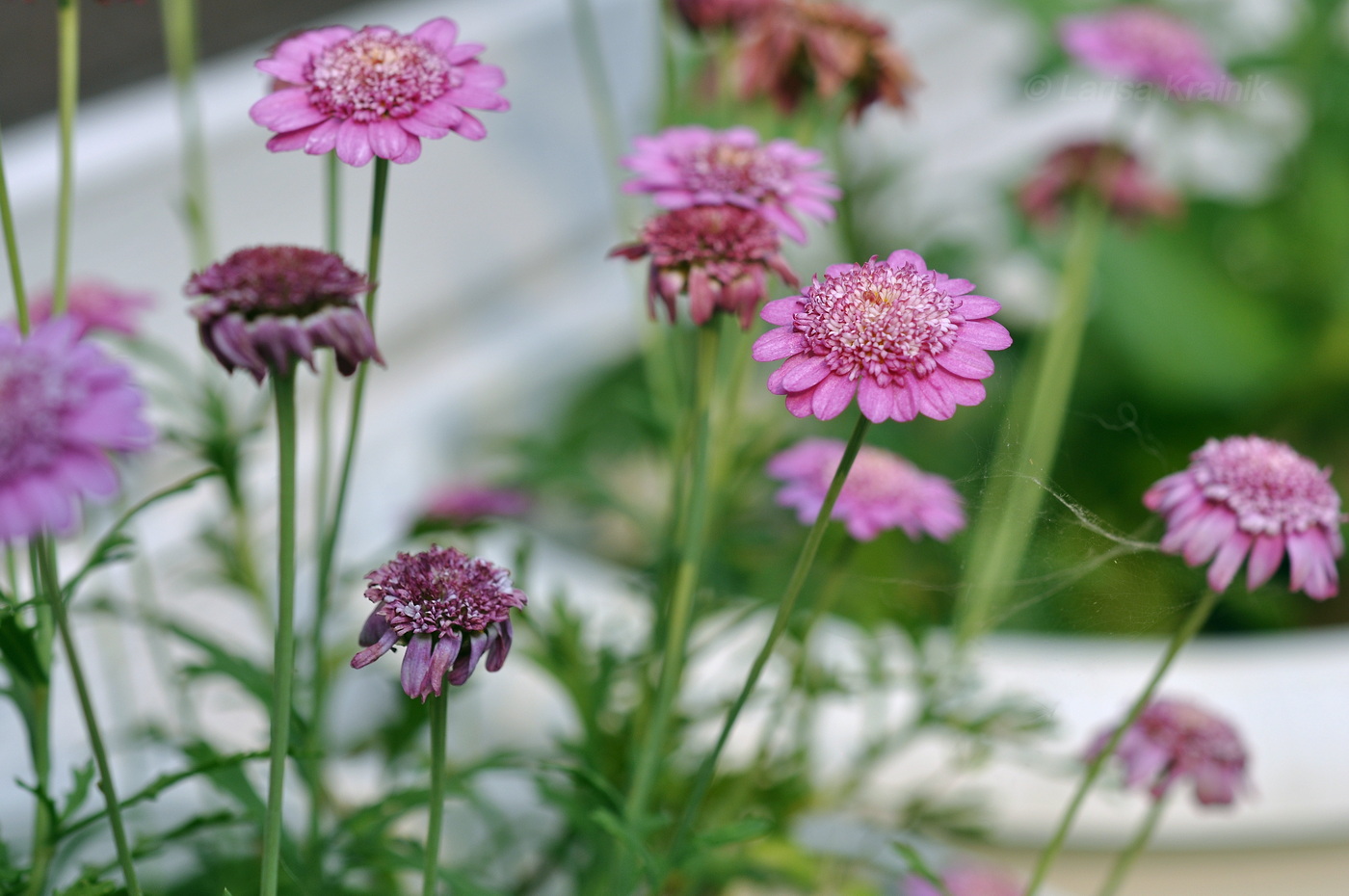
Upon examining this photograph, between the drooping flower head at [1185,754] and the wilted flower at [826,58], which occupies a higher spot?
the wilted flower at [826,58]

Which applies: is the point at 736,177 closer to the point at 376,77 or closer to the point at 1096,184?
the point at 376,77

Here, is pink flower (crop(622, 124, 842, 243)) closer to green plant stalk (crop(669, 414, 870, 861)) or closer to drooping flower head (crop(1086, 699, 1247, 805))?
green plant stalk (crop(669, 414, 870, 861))

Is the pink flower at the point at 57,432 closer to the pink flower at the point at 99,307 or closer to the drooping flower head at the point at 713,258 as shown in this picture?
the drooping flower head at the point at 713,258

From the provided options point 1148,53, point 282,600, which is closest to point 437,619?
point 282,600

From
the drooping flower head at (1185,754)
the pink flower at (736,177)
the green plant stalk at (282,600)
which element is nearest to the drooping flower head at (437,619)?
the green plant stalk at (282,600)

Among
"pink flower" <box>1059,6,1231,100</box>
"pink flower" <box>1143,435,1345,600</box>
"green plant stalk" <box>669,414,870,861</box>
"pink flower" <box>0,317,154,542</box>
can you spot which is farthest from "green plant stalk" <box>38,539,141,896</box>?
"pink flower" <box>1059,6,1231,100</box>

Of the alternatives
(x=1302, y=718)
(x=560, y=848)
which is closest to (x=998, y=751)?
(x=1302, y=718)
